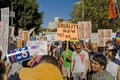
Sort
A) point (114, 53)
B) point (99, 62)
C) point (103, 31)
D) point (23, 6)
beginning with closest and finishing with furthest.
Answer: point (99, 62), point (114, 53), point (103, 31), point (23, 6)

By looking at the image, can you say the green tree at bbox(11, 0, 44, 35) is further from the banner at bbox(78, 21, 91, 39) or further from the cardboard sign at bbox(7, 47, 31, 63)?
the cardboard sign at bbox(7, 47, 31, 63)

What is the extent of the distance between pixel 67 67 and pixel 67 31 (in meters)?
1.94

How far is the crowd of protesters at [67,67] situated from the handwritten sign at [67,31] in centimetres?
39

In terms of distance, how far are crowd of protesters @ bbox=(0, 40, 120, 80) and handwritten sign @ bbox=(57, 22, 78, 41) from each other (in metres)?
0.39

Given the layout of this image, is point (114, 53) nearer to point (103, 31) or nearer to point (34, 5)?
point (103, 31)

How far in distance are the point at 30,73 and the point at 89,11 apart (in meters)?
46.0

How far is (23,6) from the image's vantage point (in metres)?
53.6

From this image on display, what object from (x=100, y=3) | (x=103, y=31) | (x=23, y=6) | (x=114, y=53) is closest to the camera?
(x=114, y=53)

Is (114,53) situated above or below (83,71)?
above

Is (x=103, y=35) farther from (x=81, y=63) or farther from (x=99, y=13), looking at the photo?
(x=99, y=13)

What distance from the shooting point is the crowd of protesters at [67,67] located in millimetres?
2984

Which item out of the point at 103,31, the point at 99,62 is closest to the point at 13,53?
the point at 99,62

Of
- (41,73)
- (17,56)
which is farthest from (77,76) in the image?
(41,73)

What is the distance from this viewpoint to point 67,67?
11930 millimetres
